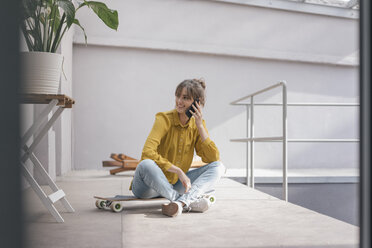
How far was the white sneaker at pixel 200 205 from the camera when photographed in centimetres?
199

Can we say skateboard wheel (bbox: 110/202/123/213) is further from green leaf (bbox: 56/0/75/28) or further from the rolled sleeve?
green leaf (bbox: 56/0/75/28)

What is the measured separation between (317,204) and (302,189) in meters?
0.23

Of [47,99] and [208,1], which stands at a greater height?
[208,1]

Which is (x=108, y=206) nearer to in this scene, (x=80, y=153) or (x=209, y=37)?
(x=80, y=153)

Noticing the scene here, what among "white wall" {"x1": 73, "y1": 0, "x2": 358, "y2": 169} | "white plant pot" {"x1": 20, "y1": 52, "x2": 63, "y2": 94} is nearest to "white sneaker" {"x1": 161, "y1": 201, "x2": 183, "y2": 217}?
"white plant pot" {"x1": 20, "y1": 52, "x2": 63, "y2": 94}

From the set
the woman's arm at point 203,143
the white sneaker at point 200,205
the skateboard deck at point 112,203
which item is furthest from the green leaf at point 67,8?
the white sneaker at point 200,205

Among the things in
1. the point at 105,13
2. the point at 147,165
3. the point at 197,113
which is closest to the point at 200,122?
the point at 197,113

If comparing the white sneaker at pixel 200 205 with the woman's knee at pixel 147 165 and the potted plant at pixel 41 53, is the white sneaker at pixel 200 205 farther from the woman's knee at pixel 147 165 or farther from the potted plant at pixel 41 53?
the potted plant at pixel 41 53

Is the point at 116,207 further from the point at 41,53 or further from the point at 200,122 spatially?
the point at 41,53

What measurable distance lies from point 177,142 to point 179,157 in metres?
0.08

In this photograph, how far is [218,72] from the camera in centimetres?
→ 541

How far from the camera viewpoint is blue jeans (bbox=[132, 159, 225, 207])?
1963 mm

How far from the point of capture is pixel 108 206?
6.77ft

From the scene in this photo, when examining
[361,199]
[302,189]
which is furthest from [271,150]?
[361,199]
